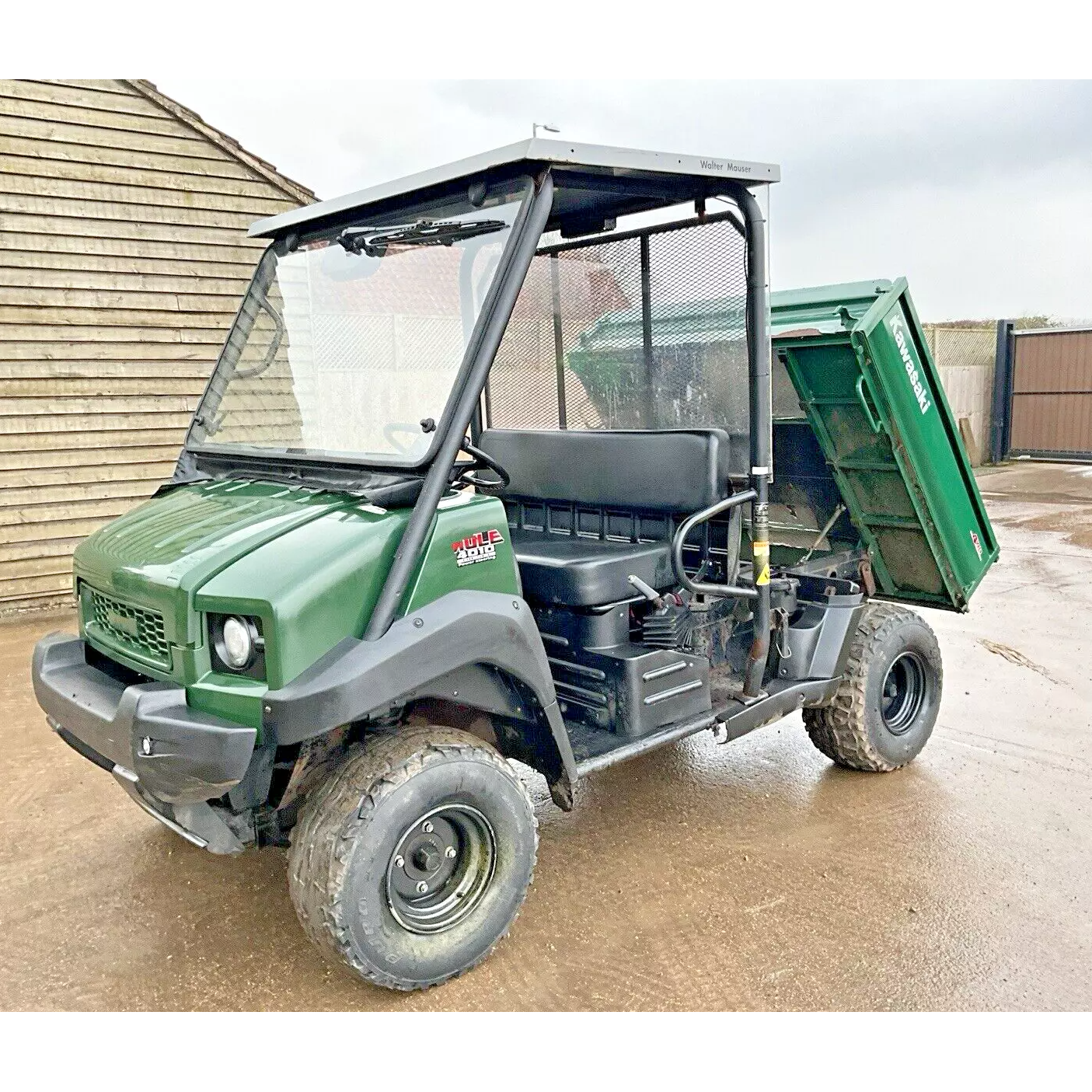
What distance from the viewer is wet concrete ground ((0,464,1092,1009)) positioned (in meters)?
2.93

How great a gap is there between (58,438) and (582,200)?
5.80 meters

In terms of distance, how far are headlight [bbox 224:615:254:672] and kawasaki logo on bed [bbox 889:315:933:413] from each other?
2.74 meters

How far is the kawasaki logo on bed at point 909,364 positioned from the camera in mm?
3953

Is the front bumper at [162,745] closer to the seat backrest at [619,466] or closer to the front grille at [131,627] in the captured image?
the front grille at [131,627]

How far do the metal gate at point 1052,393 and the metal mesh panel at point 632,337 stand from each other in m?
14.4

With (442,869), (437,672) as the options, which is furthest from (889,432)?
(442,869)

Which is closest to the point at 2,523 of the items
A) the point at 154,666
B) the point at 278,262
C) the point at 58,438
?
the point at 58,438

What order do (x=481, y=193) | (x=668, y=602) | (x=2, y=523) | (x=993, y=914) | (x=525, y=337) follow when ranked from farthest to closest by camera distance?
(x=2, y=523) < (x=525, y=337) < (x=668, y=602) < (x=993, y=914) < (x=481, y=193)

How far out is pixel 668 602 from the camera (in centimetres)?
357

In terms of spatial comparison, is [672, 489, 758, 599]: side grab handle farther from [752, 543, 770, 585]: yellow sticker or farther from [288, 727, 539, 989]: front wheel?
[288, 727, 539, 989]: front wheel

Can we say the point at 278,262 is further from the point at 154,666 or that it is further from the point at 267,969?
the point at 267,969

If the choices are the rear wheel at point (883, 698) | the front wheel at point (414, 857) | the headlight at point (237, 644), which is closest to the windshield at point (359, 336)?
the headlight at point (237, 644)

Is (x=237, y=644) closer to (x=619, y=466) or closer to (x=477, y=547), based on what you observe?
(x=477, y=547)

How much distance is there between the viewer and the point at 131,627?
2.95 metres
